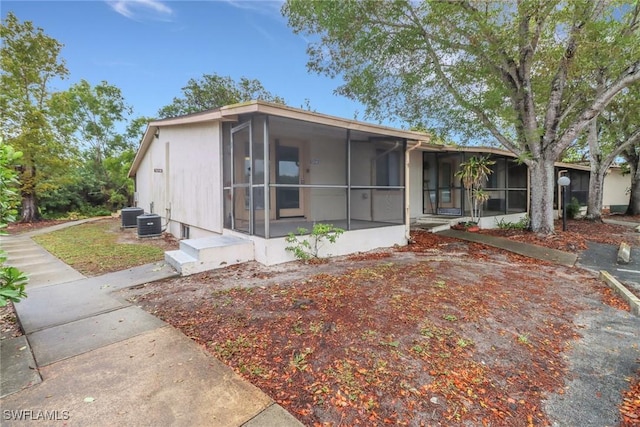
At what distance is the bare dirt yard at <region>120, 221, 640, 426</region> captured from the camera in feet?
7.01

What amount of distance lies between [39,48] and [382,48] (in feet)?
50.0

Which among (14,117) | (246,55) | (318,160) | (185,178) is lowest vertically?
(185,178)

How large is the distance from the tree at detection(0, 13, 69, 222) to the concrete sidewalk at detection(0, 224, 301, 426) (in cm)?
1347

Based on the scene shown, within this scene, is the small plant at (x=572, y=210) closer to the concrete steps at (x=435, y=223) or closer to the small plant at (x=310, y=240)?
the concrete steps at (x=435, y=223)

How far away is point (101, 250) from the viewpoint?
7309mm

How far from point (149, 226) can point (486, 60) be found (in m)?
10.6

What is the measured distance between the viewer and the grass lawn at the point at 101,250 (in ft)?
19.2

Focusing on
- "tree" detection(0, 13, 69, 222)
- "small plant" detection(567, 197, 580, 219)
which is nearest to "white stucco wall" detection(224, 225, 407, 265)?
"small plant" detection(567, 197, 580, 219)

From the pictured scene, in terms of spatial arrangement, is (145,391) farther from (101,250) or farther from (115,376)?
(101,250)

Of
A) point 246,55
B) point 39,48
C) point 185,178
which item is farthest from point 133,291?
point 39,48

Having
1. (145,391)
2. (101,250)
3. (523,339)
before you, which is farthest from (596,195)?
(101,250)

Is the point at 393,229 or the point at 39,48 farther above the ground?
the point at 39,48

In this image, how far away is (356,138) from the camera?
7.76 m

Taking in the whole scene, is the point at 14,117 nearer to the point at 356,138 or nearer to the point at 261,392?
the point at 356,138
